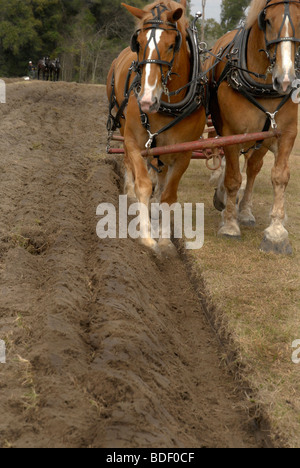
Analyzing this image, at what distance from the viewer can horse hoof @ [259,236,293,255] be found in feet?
18.7

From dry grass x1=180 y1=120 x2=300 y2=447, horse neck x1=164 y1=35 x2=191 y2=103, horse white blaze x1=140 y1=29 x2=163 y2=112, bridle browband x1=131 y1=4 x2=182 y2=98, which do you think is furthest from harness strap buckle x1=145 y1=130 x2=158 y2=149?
dry grass x1=180 y1=120 x2=300 y2=447

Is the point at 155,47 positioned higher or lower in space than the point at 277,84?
higher

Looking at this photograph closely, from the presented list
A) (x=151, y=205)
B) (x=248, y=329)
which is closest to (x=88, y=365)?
(x=248, y=329)

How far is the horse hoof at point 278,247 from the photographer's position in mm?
5695

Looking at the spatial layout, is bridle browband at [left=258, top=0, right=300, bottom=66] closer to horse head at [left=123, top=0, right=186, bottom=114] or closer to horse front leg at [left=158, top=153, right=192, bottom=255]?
horse head at [left=123, top=0, right=186, bottom=114]

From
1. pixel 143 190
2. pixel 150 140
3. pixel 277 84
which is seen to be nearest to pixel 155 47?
pixel 150 140

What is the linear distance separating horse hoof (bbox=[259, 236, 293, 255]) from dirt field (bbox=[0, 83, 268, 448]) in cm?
82

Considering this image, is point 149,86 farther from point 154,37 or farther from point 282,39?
point 282,39

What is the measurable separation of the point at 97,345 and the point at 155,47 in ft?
8.07

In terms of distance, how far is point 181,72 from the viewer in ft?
17.4

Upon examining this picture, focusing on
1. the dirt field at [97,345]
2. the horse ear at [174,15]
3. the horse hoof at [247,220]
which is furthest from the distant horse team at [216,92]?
the dirt field at [97,345]

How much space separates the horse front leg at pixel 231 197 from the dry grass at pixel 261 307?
142 millimetres
